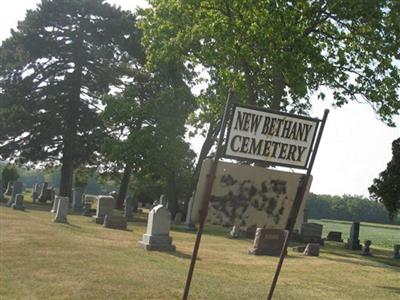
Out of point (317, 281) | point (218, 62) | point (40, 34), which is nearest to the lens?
point (317, 281)

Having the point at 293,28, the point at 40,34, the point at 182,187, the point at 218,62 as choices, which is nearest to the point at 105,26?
the point at 40,34

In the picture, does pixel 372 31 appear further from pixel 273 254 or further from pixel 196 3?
pixel 273 254

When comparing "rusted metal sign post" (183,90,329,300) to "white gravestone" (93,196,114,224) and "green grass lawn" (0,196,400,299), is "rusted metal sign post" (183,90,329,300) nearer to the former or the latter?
"green grass lawn" (0,196,400,299)

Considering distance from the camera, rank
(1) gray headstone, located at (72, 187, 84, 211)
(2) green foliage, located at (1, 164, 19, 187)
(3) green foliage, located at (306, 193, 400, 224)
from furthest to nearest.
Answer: (3) green foliage, located at (306, 193, 400, 224), (2) green foliage, located at (1, 164, 19, 187), (1) gray headstone, located at (72, 187, 84, 211)

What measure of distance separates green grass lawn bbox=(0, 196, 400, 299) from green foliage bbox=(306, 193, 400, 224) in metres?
106

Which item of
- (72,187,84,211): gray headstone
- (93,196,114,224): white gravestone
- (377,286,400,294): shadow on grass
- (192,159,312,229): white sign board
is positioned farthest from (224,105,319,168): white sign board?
(72,187,84,211): gray headstone

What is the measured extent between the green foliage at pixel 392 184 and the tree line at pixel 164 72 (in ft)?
23.4

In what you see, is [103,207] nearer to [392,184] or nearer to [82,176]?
[392,184]

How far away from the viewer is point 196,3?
2056cm

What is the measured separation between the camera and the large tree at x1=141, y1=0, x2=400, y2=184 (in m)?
18.6

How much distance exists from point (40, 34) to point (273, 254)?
2938 cm

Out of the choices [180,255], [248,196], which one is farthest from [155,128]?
[248,196]

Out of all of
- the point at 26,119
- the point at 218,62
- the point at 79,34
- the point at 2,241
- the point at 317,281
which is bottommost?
the point at 2,241

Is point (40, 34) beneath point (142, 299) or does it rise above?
above
